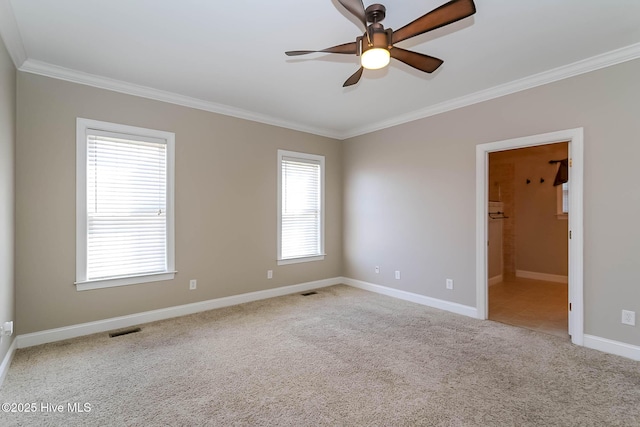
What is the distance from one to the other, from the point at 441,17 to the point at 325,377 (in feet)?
8.61

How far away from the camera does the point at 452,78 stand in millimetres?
3395

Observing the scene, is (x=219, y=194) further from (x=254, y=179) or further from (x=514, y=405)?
(x=514, y=405)

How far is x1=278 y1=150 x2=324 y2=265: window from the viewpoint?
16.5ft

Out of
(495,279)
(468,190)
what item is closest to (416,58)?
(468,190)

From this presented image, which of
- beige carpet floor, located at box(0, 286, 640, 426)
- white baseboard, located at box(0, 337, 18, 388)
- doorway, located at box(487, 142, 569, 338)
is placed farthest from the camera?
doorway, located at box(487, 142, 569, 338)

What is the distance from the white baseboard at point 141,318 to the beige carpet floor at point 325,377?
0.14 m

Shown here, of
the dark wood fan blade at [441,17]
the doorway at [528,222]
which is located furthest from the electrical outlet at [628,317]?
the dark wood fan blade at [441,17]

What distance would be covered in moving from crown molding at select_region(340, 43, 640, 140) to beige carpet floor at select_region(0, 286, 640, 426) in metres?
2.66

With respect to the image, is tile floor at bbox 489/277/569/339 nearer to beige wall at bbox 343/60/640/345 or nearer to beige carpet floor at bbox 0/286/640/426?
beige carpet floor at bbox 0/286/640/426

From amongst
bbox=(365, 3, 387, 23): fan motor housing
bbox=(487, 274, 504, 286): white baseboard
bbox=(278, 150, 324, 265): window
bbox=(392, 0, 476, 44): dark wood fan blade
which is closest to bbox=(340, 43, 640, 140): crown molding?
bbox=(278, 150, 324, 265): window

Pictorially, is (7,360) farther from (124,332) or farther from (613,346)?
(613,346)

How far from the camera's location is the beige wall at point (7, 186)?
247 cm

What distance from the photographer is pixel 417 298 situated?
452 cm

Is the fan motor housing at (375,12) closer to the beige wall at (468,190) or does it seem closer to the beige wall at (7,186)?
the beige wall at (468,190)
